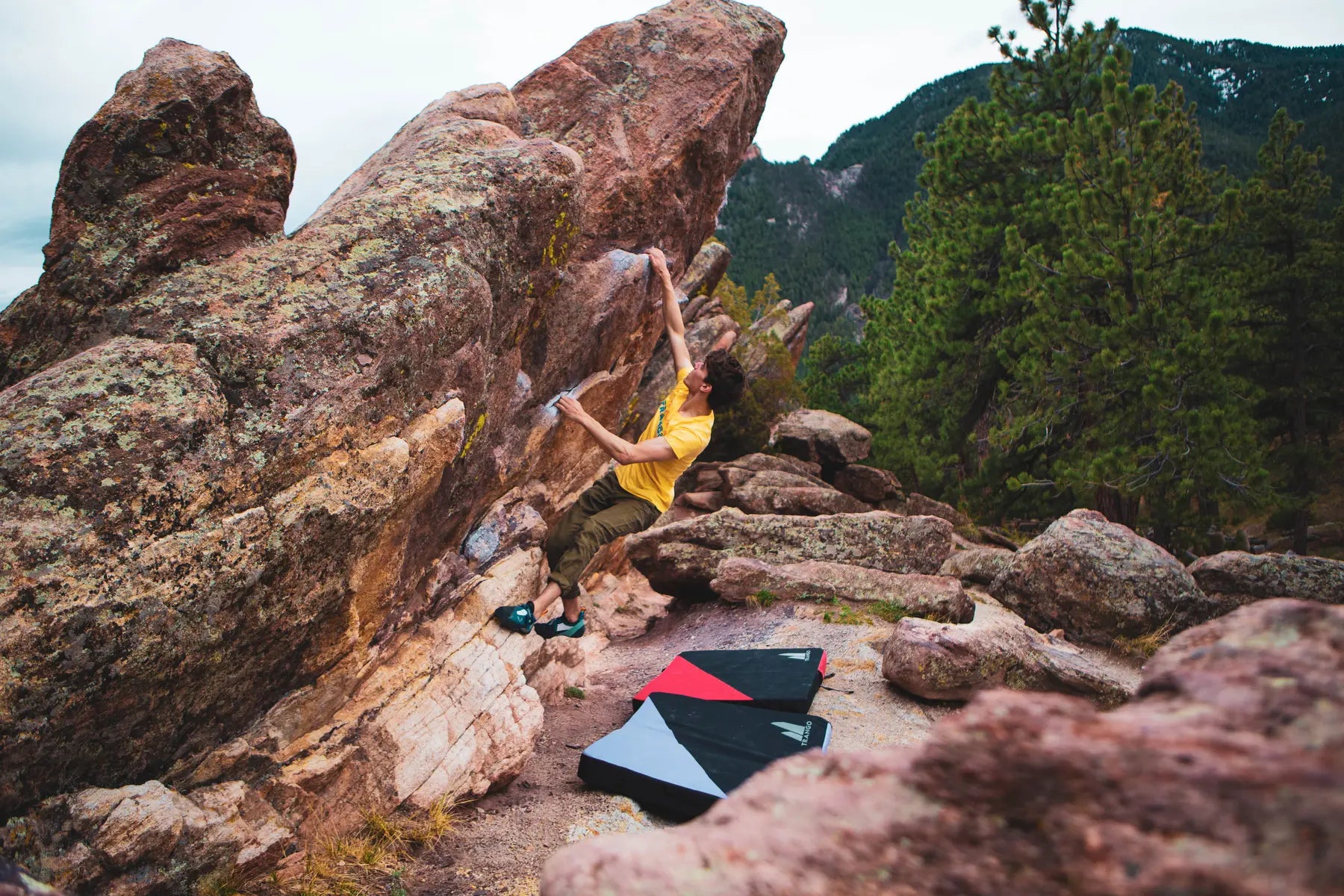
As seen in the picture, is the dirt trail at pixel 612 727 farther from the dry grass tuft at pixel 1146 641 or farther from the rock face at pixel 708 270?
the rock face at pixel 708 270

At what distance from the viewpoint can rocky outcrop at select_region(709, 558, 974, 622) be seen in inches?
469

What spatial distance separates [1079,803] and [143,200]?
6.62 meters

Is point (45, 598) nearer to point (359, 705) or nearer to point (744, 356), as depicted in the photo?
point (359, 705)

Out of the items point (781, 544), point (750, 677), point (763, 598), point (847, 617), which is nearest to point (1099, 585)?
point (847, 617)

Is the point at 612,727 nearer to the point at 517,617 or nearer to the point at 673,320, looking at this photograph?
the point at 517,617

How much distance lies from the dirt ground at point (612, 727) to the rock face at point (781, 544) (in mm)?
729

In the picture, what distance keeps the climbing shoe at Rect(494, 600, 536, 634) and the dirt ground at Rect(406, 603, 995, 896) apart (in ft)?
3.65

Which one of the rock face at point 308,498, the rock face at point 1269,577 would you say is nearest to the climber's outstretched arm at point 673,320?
the rock face at point 308,498

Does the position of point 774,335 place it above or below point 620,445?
above

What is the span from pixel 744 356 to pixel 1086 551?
93.9 feet

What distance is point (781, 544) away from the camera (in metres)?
14.0

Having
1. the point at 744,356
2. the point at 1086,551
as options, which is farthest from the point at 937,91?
the point at 1086,551

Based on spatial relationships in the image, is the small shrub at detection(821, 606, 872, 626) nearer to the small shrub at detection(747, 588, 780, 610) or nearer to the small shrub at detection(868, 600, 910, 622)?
the small shrub at detection(868, 600, 910, 622)

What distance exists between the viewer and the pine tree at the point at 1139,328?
53.5 ft
